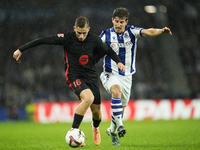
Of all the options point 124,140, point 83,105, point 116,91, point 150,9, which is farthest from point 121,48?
point 150,9

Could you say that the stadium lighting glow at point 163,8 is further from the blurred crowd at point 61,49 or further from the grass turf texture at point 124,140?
the grass turf texture at point 124,140

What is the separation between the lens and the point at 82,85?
4.41 metres

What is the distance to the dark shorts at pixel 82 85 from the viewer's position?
172 inches

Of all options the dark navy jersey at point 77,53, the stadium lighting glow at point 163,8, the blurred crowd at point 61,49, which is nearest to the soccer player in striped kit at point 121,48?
the dark navy jersey at point 77,53

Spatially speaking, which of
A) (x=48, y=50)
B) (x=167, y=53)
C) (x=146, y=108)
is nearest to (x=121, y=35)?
(x=146, y=108)

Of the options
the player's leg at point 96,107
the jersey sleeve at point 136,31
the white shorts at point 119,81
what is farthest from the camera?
the jersey sleeve at point 136,31

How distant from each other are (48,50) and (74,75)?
13.1 m

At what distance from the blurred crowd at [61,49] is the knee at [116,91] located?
965cm

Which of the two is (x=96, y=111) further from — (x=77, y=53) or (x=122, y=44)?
(x=122, y=44)

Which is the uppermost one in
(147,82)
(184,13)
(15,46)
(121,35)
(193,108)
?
(184,13)

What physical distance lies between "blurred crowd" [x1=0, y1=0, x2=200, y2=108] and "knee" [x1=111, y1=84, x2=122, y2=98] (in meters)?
9.65

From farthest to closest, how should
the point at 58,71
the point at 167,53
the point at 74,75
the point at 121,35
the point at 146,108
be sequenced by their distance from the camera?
the point at 167,53 < the point at 58,71 < the point at 146,108 < the point at 121,35 < the point at 74,75

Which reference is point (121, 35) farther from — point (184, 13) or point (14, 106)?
point (184, 13)

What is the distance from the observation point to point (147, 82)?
54.3 ft
